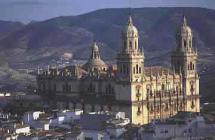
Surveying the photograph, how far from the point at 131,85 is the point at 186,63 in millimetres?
6829

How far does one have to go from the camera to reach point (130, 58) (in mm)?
68188

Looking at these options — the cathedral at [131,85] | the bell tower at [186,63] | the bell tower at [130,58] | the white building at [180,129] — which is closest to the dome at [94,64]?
the cathedral at [131,85]

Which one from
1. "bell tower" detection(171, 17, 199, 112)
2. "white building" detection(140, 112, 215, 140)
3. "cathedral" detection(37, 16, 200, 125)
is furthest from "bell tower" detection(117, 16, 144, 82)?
"white building" detection(140, 112, 215, 140)

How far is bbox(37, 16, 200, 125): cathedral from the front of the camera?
68312mm

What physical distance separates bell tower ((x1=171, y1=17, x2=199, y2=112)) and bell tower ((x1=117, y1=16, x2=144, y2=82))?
16.8 feet

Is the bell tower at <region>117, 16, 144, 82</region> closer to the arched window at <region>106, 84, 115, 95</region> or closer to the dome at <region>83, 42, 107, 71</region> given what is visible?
the arched window at <region>106, 84, 115, 95</region>

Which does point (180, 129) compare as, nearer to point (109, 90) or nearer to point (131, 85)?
point (131, 85)

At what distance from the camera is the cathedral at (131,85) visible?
224 ft

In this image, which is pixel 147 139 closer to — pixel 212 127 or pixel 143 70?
pixel 212 127

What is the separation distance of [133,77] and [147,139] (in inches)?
703

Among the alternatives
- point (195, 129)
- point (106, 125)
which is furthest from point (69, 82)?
point (195, 129)

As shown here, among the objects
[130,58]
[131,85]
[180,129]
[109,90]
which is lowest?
[180,129]

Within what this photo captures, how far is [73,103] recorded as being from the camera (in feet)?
238

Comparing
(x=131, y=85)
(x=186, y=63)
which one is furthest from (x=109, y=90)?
(x=186, y=63)
